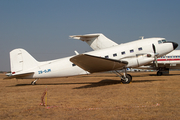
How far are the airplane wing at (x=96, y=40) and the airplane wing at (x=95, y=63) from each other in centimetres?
1204

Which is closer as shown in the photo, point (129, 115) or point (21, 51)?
point (129, 115)

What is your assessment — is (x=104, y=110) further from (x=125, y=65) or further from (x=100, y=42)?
(x=100, y=42)

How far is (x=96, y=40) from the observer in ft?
88.8

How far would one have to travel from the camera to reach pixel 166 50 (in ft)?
52.1

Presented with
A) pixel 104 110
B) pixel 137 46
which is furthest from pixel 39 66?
pixel 104 110

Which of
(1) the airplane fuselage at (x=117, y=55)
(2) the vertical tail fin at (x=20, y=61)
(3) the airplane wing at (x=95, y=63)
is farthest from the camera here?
(2) the vertical tail fin at (x=20, y=61)

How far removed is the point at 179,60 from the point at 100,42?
46.3ft

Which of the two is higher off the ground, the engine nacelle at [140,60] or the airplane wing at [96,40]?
the airplane wing at [96,40]

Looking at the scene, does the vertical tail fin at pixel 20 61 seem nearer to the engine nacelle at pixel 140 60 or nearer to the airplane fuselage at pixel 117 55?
the airplane fuselage at pixel 117 55

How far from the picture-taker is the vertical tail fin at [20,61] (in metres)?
16.5

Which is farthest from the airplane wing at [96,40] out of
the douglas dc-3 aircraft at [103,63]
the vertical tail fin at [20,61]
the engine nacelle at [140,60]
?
the engine nacelle at [140,60]

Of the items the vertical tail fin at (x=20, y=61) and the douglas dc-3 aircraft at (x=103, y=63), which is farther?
the vertical tail fin at (x=20, y=61)

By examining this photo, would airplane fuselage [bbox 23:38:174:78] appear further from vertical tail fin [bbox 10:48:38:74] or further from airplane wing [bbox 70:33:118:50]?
airplane wing [bbox 70:33:118:50]

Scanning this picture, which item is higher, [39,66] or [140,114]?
[39,66]
